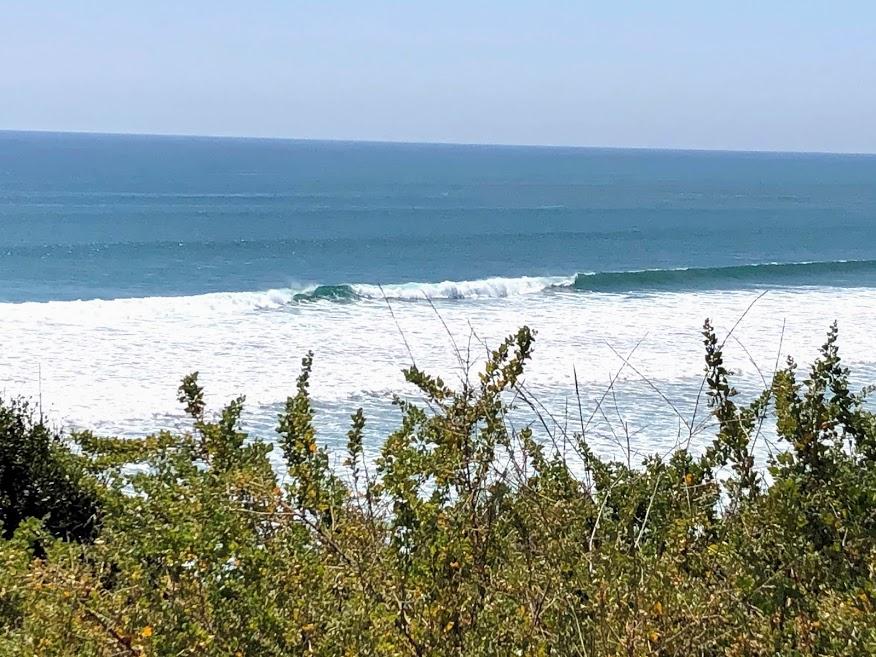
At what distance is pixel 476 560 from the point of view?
131 inches

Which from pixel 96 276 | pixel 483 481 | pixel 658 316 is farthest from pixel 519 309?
pixel 483 481

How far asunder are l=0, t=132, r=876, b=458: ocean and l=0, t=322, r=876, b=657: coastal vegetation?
356 millimetres

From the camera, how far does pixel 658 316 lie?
29469 millimetres

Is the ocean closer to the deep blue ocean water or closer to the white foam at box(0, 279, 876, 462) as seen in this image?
the white foam at box(0, 279, 876, 462)

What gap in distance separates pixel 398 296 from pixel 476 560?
29.3 meters

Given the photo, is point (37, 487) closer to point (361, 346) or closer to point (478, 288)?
point (361, 346)

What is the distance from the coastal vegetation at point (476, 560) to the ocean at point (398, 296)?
0.36 meters

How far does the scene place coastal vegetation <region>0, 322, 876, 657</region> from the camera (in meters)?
2.67

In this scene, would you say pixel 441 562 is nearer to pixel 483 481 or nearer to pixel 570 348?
pixel 483 481

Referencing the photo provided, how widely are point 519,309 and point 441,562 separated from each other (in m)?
28.3

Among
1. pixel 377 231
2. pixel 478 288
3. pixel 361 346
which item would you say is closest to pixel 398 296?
pixel 478 288

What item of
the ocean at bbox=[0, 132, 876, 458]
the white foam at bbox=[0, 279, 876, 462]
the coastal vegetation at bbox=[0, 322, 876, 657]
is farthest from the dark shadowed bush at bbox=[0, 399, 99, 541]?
the white foam at bbox=[0, 279, 876, 462]

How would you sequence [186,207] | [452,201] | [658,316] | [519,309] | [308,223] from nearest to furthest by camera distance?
[658,316] → [519,309] → [308,223] → [186,207] → [452,201]

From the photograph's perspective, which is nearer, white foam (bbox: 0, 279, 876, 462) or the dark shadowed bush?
the dark shadowed bush
